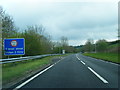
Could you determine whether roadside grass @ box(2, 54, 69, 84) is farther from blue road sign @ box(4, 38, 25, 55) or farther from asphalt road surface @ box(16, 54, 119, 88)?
blue road sign @ box(4, 38, 25, 55)

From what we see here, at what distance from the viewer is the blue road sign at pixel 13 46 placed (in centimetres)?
1728

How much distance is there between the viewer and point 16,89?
7141 mm

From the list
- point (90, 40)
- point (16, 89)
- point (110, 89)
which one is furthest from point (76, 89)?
point (90, 40)

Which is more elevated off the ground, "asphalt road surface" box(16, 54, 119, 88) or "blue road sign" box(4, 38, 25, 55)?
"blue road sign" box(4, 38, 25, 55)

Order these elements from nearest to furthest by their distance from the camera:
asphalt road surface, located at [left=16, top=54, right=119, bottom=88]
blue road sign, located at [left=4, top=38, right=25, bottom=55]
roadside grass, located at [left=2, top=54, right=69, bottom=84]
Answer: asphalt road surface, located at [left=16, top=54, right=119, bottom=88], roadside grass, located at [left=2, top=54, right=69, bottom=84], blue road sign, located at [left=4, top=38, right=25, bottom=55]

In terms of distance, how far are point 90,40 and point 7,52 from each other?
111 m

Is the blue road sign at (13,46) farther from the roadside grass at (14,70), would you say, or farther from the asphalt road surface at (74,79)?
the asphalt road surface at (74,79)

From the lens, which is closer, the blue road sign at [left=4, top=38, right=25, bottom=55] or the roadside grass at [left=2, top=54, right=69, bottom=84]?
the roadside grass at [left=2, top=54, right=69, bottom=84]

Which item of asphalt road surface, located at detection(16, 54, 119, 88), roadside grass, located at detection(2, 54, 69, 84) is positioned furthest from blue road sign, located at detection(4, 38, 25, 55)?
asphalt road surface, located at detection(16, 54, 119, 88)

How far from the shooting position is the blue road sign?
17.3m

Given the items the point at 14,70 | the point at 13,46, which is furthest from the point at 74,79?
the point at 13,46

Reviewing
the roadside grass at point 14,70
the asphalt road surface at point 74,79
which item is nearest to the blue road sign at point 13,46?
the roadside grass at point 14,70

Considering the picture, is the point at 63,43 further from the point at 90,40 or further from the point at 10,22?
the point at 10,22

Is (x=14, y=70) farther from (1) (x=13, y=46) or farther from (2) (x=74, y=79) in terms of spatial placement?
(2) (x=74, y=79)
